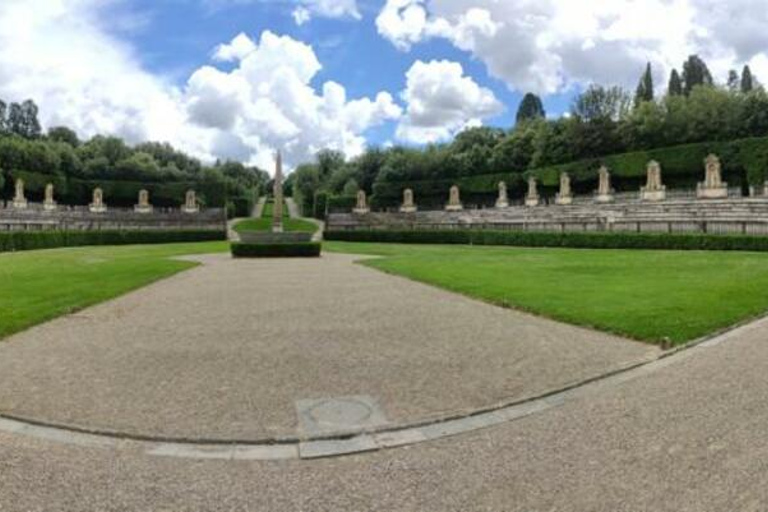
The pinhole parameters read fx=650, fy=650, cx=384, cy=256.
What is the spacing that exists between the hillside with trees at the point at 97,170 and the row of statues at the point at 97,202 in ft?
7.02

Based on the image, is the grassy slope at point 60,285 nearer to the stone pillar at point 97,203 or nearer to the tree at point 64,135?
the stone pillar at point 97,203

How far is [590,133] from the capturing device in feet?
230

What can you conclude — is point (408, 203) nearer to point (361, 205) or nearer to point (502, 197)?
point (361, 205)

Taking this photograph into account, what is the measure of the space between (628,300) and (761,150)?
4639 cm

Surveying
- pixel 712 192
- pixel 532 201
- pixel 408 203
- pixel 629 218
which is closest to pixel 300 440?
pixel 629 218

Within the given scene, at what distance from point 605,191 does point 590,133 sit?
14.9 metres

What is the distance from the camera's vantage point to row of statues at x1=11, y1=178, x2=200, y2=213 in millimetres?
67812

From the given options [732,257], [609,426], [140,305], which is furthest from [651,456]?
[732,257]

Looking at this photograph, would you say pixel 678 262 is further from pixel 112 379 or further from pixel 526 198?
pixel 526 198

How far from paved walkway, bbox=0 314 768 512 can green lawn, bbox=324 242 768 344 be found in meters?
4.00

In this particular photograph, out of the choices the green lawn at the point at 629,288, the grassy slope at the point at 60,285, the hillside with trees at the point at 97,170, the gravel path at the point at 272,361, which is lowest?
the gravel path at the point at 272,361

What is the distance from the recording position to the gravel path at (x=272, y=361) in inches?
257

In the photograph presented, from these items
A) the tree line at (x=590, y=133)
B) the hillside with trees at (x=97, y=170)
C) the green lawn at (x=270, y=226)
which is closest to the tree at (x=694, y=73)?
the tree line at (x=590, y=133)

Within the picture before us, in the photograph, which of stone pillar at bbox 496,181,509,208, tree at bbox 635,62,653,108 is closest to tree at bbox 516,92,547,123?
tree at bbox 635,62,653,108
